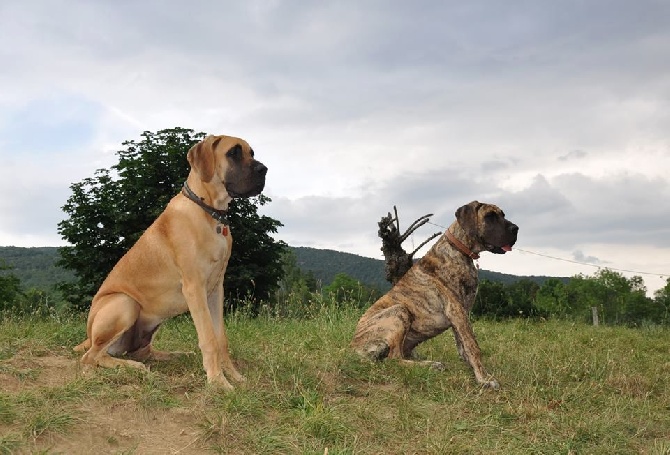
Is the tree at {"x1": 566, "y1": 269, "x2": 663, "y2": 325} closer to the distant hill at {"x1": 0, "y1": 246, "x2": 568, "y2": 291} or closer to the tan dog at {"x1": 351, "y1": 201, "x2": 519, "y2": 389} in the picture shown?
the distant hill at {"x1": 0, "y1": 246, "x2": 568, "y2": 291}

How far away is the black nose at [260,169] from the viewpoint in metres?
5.74

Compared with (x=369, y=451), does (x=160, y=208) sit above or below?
above

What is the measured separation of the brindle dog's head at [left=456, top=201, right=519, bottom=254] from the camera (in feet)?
23.6

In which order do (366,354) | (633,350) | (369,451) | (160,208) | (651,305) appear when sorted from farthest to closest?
(651,305), (160,208), (633,350), (366,354), (369,451)

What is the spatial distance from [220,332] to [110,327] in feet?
3.54

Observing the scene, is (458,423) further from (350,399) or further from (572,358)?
(572,358)

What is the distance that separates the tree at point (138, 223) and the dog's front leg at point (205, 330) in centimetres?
2303

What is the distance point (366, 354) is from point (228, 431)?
8.70 ft

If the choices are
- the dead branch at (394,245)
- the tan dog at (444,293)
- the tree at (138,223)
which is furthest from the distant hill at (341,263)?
the tan dog at (444,293)

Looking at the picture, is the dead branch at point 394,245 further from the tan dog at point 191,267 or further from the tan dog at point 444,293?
the tan dog at point 191,267

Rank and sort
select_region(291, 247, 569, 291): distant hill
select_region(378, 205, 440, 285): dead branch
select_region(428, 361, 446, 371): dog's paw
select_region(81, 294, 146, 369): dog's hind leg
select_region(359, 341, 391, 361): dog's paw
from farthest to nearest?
1. select_region(291, 247, 569, 291): distant hill
2. select_region(378, 205, 440, 285): dead branch
3. select_region(428, 361, 446, 371): dog's paw
4. select_region(359, 341, 391, 361): dog's paw
5. select_region(81, 294, 146, 369): dog's hind leg

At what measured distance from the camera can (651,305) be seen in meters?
77.1

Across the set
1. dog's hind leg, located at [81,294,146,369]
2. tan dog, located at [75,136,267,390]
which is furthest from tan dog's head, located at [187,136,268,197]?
dog's hind leg, located at [81,294,146,369]

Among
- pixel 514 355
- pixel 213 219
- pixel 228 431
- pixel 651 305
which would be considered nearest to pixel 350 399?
pixel 228 431
